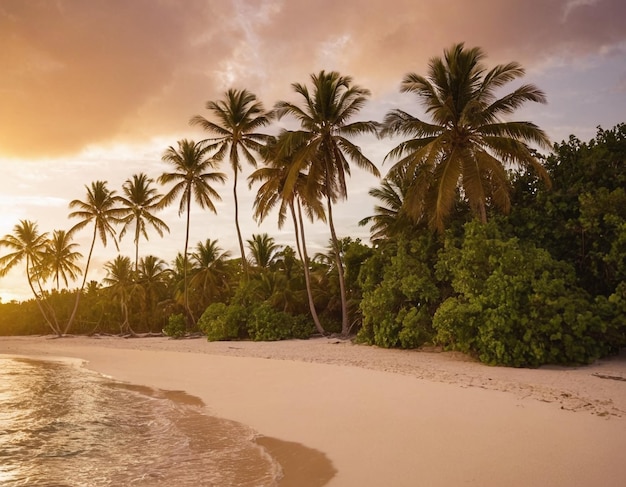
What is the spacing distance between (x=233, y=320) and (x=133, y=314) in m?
20.7

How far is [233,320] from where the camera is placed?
24.3m

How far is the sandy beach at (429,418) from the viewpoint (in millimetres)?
4215

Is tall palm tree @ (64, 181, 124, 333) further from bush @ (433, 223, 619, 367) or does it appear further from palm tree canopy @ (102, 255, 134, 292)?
bush @ (433, 223, 619, 367)

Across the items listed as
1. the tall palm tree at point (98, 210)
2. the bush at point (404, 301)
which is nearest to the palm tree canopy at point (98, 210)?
the tall palm tree at point (98, 210)

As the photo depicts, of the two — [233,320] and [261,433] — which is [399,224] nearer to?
[233,320]

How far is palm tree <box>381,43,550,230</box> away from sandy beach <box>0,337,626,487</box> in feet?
18.1

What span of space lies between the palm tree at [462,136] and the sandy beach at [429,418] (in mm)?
5530

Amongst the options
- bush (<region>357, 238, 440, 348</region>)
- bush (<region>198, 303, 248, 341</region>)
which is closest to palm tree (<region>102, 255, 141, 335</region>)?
bush (<region>198, 303, 248, 341</region>)

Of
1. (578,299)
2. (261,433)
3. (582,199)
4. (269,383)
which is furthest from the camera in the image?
(582,199)

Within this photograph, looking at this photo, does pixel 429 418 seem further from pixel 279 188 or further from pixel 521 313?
pixel 279 188

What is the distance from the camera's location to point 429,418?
6.18 meters

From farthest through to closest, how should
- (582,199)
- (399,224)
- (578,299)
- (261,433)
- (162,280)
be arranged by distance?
(162,280) < (399,224) < (582,199) < (578,299) < (261,433)

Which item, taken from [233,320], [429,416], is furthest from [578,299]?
[233,320]

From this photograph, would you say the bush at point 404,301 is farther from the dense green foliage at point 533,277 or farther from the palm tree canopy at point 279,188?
the palm tree canopy at point 279,188
